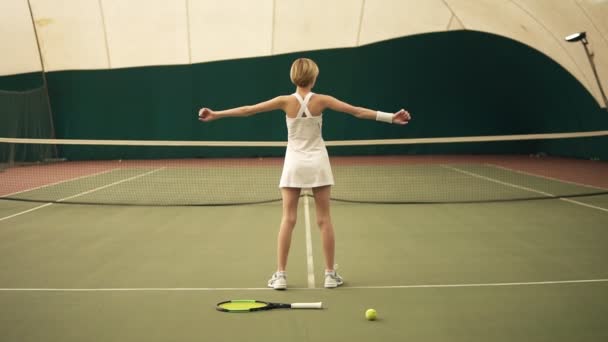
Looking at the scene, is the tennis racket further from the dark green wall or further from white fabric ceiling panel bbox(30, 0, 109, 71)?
the dark green wall

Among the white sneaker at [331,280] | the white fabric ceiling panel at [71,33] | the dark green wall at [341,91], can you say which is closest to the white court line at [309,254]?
the white sneaker at [331,280]

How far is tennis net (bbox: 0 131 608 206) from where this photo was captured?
990cm

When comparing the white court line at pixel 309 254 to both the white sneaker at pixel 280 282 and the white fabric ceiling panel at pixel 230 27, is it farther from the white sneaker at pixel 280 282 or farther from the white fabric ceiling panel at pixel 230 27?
the white fabric ceiling panel at pixel 230 27

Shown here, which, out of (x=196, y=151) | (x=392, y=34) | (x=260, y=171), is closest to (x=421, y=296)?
(x=260, y=171)

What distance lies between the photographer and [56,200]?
32.7 ft

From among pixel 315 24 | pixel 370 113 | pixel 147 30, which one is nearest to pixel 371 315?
pixel 370 113

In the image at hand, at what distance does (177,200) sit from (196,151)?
11921mm

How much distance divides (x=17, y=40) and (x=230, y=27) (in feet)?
21.8

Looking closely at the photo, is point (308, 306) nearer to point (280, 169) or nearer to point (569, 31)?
point (569, 31)

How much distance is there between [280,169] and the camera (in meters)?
16.3

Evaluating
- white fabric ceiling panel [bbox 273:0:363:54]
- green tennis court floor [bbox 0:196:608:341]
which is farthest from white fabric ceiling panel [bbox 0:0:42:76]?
green tennis court floor [bbox 0:196:608:341]

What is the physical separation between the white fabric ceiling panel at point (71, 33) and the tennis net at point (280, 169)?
2941 millimetres

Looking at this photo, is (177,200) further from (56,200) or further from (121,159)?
(121,159)

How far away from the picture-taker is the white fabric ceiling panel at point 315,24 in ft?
54.2
